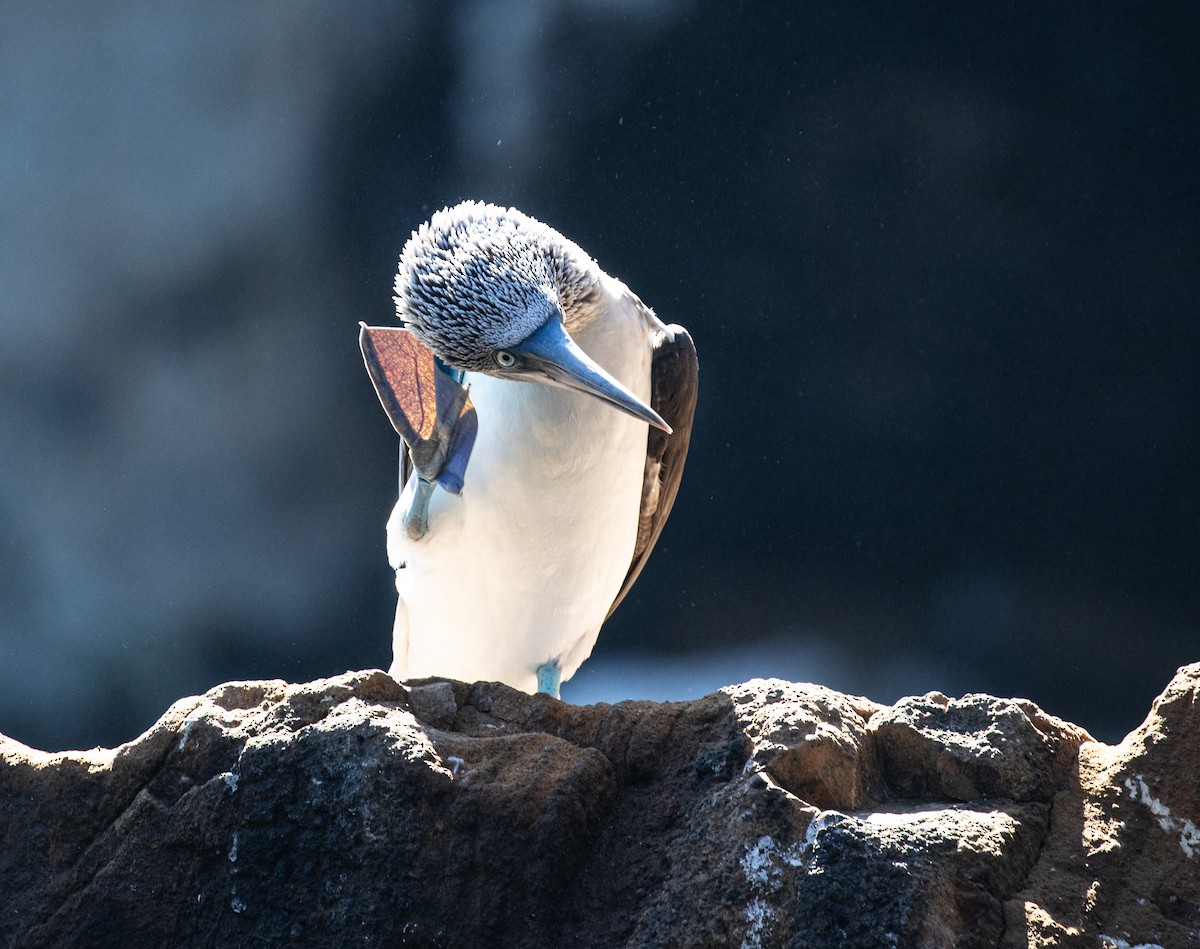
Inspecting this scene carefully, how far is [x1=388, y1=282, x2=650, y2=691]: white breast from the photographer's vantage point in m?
3.24

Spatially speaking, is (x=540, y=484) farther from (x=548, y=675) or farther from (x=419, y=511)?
(x=548, y=675)

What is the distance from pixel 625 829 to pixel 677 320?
4.40 metres

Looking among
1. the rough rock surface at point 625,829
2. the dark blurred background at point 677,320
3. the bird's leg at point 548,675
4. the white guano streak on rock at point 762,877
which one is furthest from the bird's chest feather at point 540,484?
the dark blurred background at point 677,320

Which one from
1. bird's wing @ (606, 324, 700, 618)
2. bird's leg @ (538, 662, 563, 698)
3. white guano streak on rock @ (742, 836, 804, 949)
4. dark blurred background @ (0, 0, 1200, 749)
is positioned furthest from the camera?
dark blurred background @ (0, 0, 1200, 749)

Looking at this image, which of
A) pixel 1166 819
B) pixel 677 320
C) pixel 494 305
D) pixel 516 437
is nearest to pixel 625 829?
pixel 1166 819

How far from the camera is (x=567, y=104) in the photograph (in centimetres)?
575

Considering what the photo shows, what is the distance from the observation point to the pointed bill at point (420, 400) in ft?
10.1

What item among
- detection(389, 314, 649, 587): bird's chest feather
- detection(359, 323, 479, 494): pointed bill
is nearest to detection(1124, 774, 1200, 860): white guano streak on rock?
detection(389, 314, 649, 587): bird's chest feather

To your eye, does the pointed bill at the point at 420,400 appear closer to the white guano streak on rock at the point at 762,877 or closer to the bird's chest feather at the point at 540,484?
the bird's chest feather at the point at 540,484

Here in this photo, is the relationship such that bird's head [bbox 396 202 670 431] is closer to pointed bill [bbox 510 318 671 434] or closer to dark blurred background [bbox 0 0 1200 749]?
pointed bill [bbox 510 318 671 434]

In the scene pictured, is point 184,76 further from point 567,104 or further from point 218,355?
point 567,104

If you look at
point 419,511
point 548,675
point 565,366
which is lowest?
point 548,675

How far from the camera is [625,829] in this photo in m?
1.82

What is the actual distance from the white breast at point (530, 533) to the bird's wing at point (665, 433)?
3.0 inches
